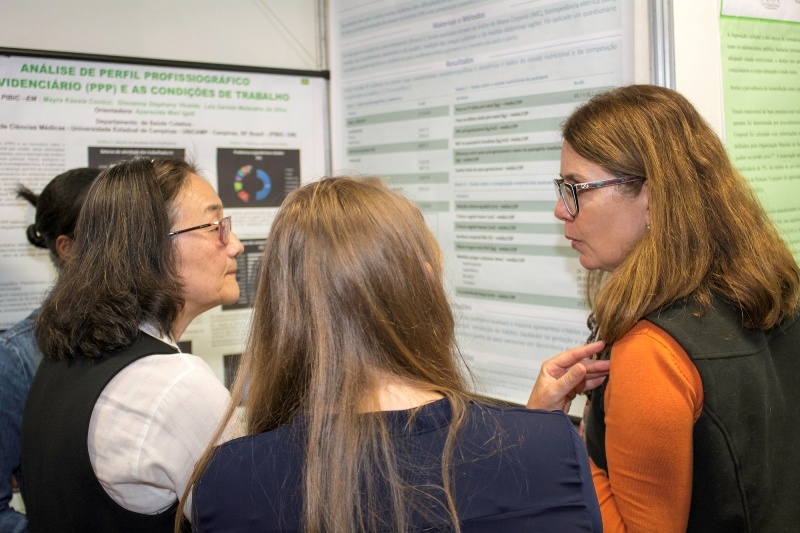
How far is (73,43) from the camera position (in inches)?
97.0

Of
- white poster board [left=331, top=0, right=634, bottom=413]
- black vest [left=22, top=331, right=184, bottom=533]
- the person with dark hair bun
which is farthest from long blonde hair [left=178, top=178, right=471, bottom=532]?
the person with dark hair bun

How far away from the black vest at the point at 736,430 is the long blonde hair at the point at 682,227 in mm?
41

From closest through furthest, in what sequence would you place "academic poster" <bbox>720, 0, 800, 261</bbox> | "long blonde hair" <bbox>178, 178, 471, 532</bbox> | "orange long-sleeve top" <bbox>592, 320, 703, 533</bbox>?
"long blonde hair" <bbox>178, 178, 471, 532</bbox>
"orange long-sleeve top" <bbox>592, 320, 703, 533</bbox>
"academic poster" <bbox>720, 0, 800, 261</bbox>

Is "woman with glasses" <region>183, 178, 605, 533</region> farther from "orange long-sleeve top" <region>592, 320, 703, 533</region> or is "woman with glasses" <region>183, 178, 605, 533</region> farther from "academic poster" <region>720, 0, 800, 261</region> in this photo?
"academic poster" <region>720, 0, 800, 261</region>

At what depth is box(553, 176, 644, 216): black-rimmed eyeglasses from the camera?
4.52 ft

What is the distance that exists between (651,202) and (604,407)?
1.30ft

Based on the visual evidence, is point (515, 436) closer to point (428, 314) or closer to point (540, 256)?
point (428, 314)

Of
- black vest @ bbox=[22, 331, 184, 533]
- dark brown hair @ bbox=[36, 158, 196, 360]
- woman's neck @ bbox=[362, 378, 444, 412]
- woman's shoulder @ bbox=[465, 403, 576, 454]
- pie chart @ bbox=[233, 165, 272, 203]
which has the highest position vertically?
pie chart @ bbox=[233, 165, 272, 203]

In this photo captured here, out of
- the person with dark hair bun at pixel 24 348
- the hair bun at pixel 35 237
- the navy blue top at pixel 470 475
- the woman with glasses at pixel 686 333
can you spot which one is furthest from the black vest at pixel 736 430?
the hair bun at pixel 35 237

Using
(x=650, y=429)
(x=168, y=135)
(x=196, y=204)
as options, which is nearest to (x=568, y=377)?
(x=650, y=429)

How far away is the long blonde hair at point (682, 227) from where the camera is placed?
1.23 m

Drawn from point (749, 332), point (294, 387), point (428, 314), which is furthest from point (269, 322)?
point (749, 332)

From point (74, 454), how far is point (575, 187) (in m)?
1.12

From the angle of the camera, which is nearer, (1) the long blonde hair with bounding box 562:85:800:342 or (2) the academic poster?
(1) the long blonde hair with bounding box 562:85:800:342
